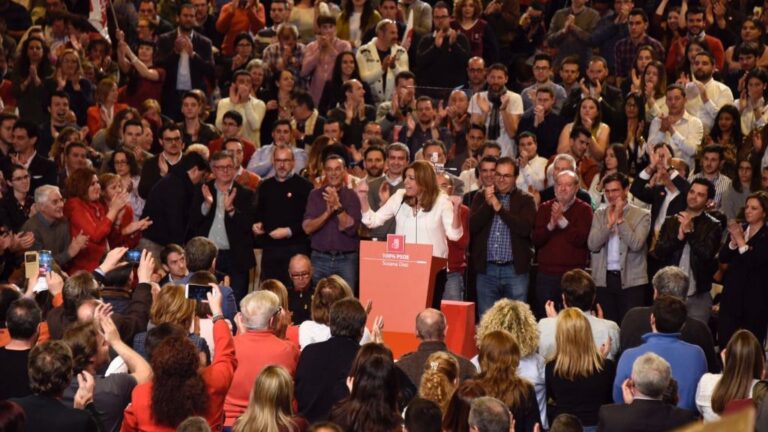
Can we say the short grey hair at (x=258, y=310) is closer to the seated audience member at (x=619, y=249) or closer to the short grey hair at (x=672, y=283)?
the short grey hair at (x=672, y=283)

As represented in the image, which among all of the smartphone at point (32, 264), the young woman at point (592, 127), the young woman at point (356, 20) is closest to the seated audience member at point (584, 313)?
the smartphone at point (32, 264)

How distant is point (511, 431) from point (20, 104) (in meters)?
9.55

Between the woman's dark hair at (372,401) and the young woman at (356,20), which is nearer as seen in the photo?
the woman's dark hair at (372,401)

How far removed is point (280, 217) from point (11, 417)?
240 inches

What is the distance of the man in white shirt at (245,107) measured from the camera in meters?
14.1

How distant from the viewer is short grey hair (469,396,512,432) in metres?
5.80

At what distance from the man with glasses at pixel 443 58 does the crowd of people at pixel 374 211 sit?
0.02m

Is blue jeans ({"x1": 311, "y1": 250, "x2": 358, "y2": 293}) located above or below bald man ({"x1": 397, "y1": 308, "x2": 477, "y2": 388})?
above

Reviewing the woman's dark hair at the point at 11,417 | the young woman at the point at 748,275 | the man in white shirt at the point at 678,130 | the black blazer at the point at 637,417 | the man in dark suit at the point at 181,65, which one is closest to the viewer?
the woman's dark hair at the point at 11,417

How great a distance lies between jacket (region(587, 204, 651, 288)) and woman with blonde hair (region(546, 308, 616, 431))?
131 inches

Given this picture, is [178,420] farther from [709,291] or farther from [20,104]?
[20,104]

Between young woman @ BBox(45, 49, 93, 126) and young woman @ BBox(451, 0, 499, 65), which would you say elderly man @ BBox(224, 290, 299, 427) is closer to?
young woman @ BBox(45, 49, 93, 126)

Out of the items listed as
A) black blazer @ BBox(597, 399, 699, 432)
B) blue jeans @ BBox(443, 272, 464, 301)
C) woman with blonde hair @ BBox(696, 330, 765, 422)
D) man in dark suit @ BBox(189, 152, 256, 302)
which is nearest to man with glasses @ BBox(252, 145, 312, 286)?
man in dark suit @ BBox(189, 152, 256, 302)

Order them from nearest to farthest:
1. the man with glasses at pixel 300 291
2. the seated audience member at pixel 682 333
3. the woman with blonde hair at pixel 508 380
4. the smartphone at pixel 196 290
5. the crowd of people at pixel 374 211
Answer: the crowd of people at pixel 374 211 → the woman with blonde hair at pixel 508 380 → the smartphone at pixel 196 290 → the seated audience member at pixel 682 333 → the man with glasses at pixel 300 291
